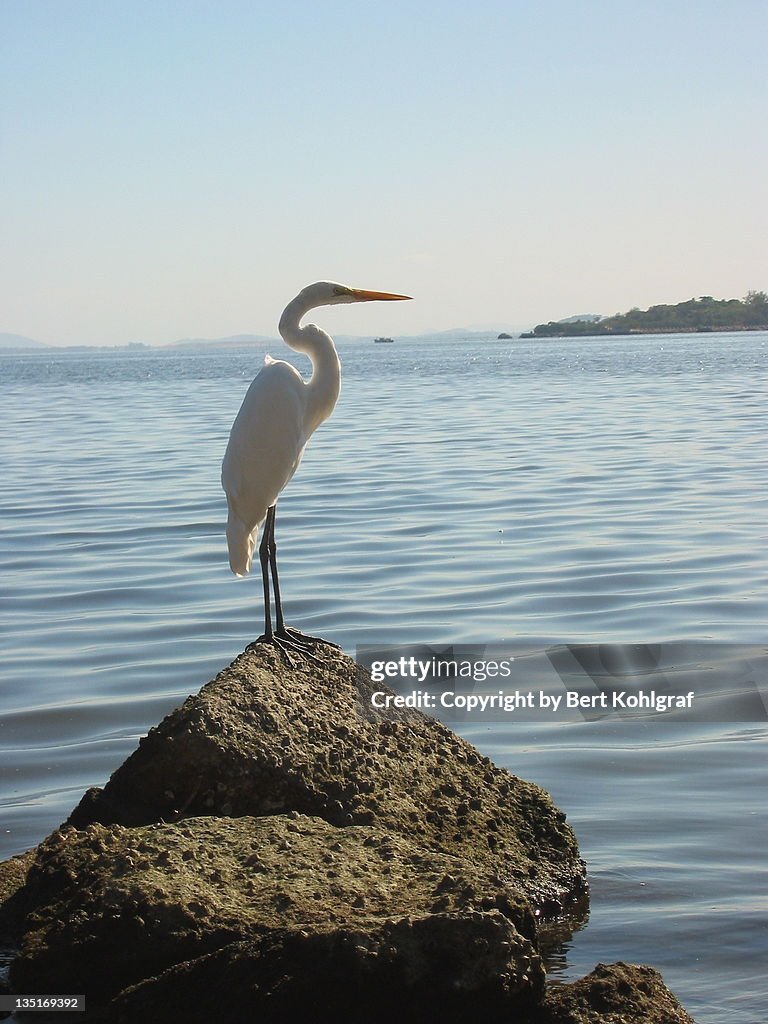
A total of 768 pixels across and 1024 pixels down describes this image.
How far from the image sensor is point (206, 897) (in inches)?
155

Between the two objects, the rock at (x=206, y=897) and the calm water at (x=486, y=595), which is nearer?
the rock at (x=206, y=897)

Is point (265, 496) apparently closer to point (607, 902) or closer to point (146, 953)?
point (607, 902)

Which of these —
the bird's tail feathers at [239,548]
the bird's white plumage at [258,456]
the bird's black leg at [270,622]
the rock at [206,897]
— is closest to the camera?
the rock at [206,897]

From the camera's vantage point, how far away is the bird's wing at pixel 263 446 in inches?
293

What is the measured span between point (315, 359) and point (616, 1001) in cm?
530

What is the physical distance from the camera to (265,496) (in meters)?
7.47

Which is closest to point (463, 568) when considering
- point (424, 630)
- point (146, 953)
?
point (424, 630)

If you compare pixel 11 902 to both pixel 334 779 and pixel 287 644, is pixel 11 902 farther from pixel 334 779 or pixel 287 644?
pixel 287 644

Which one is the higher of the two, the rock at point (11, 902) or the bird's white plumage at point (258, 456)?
the bird's white plumage at point (258, 456)

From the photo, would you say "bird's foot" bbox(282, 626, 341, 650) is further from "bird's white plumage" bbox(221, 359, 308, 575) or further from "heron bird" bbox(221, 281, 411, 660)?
"bird's white plumage" bbox(221, 359, 308, 575)

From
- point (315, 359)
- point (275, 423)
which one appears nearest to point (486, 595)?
point (315, 359)
